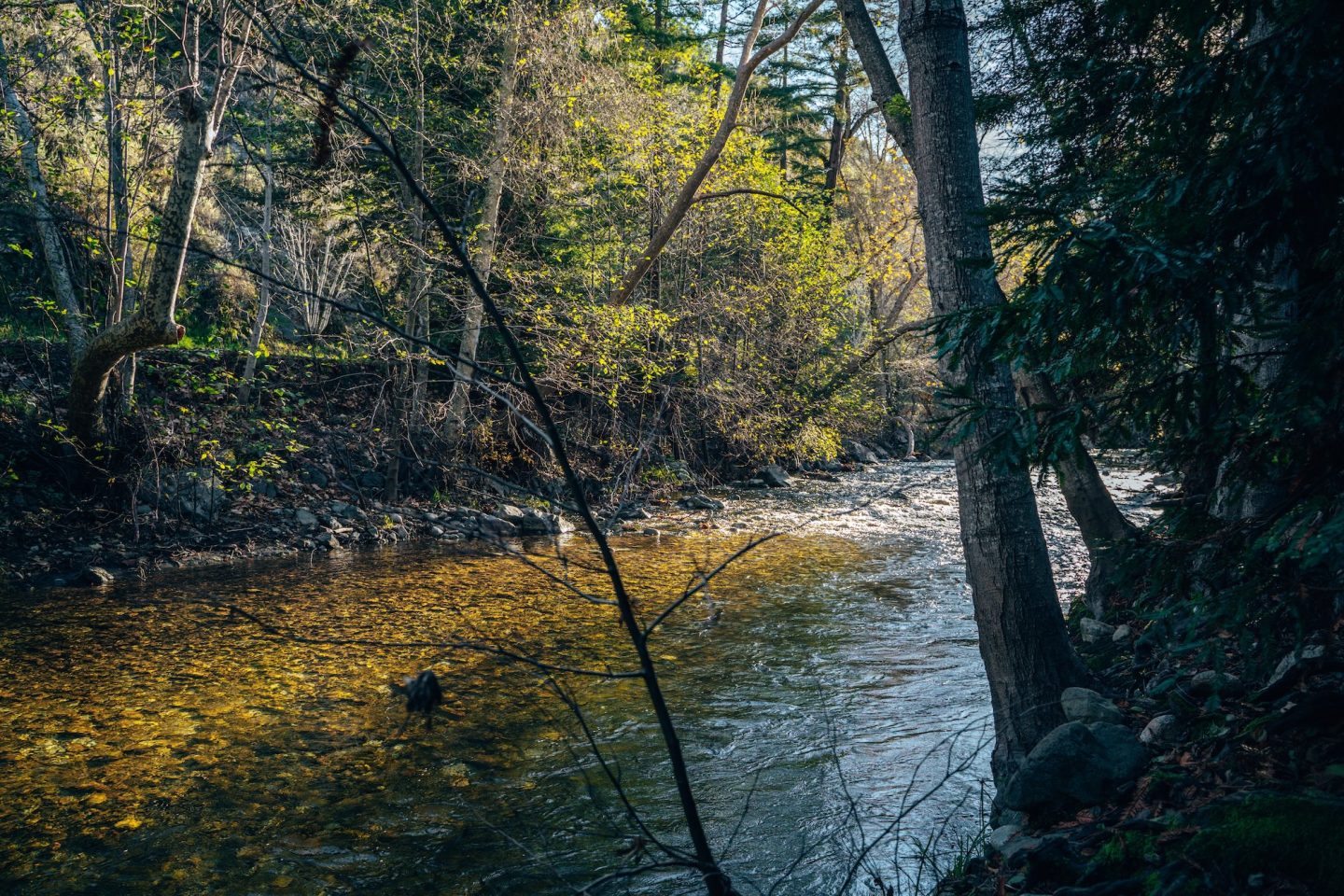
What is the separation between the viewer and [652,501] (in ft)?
50.9

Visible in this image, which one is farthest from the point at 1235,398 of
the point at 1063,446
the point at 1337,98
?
the point at 1337,98

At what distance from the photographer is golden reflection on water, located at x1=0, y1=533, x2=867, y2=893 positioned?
4289 mm

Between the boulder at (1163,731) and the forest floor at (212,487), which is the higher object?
the forest floor at (212,487)

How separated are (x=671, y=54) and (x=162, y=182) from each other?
10.8 m

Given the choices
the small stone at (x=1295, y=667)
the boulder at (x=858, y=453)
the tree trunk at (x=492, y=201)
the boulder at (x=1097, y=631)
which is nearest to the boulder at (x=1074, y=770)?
the small stone at (x=1295, y=667)

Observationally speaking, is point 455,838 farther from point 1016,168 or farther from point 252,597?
point 1016,168

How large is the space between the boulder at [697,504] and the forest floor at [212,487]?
0.13 ft

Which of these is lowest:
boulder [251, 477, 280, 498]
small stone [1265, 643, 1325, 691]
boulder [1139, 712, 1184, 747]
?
boulder [1139, 712, 1184, 747]

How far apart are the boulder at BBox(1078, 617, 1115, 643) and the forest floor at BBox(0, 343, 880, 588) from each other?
3730mm

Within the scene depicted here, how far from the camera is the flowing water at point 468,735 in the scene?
4172 mm

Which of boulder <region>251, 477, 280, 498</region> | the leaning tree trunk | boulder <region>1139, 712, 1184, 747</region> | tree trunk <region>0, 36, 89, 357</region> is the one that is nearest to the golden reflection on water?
the leaning tree trunk

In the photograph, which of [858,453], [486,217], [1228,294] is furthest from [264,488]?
[858,453]

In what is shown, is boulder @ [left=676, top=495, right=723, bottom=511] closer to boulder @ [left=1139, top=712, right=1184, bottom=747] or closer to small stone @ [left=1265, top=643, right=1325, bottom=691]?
boulder @ [left=1139, top=712, right=1184, bottom=747]

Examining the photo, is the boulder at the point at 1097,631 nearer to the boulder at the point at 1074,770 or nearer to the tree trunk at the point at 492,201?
the boulder at the point at 1074,770
